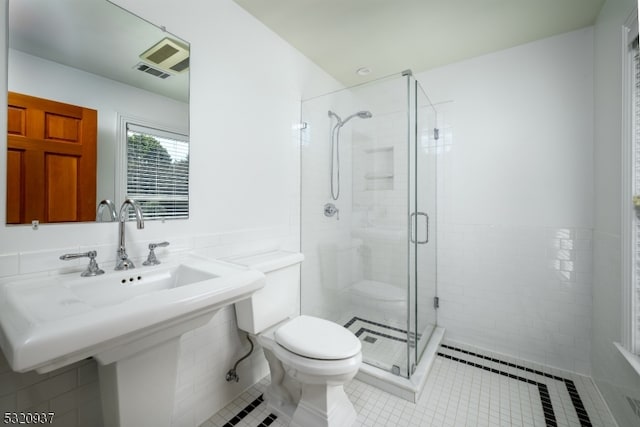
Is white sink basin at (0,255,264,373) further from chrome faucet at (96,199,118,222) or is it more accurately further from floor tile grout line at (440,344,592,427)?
floor tile grout line at (440,344,592,427)

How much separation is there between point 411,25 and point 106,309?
7.38 ft

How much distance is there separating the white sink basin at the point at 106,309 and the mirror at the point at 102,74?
0.29 m

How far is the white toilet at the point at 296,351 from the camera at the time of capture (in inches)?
52.4

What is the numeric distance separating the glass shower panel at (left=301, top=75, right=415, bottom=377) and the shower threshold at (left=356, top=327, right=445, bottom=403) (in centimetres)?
5

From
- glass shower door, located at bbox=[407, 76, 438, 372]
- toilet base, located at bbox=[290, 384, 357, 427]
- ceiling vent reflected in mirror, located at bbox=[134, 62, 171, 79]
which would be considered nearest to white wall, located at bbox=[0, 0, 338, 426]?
ceiling vent reflected in mirror, located at bbox=[134, 62, 171, 79]

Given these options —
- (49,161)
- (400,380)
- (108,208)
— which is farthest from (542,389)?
(49,161)

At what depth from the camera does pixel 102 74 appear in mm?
1189

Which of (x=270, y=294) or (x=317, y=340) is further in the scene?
(x=270, y=294)

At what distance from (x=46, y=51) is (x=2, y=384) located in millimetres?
1198

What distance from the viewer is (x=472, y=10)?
1733mm

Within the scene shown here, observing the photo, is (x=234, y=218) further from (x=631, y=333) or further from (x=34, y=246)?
(x=631, y=333)

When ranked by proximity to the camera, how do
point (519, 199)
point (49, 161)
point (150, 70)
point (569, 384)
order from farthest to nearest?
1. point (519, 199)
2. point (569, 384)
3. point (150, 70)
4. point (49, 161)

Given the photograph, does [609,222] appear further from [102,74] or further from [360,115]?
[102,74]

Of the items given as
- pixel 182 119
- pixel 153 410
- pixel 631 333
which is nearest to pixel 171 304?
pixel 153 410
